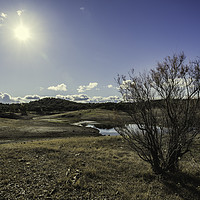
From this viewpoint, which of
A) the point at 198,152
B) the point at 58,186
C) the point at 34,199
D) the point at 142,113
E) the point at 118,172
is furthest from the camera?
the point at 198,152

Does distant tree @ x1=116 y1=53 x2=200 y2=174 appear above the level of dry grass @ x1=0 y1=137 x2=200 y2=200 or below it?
above

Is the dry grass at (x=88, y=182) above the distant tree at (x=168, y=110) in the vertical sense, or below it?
below

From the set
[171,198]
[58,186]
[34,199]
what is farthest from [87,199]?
[171,198]

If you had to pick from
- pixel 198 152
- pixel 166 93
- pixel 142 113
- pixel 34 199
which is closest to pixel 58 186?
pixel 34 199

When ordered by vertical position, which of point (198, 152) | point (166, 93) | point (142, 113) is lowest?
point (198, 152)

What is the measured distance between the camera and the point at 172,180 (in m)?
7.46

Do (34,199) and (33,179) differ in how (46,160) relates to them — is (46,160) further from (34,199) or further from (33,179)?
(34,199)

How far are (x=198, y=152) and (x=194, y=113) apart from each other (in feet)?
28.6

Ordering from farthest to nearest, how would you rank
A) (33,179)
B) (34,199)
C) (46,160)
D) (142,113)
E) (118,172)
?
(46,160)
(118,172)
(142,113)
(33,179)
(34,199)

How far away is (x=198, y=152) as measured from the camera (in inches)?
524

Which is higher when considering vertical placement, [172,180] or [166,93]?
[166,93]

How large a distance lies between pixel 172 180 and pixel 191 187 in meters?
0.85

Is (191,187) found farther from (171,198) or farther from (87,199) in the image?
(87,199)

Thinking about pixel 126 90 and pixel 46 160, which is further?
pixel 46 160
